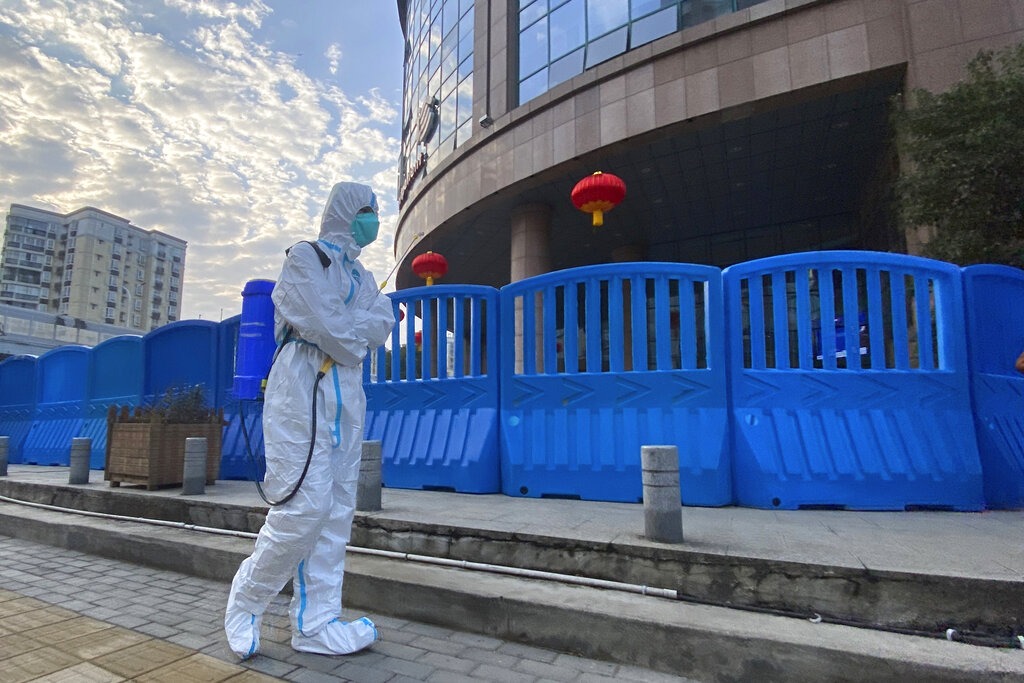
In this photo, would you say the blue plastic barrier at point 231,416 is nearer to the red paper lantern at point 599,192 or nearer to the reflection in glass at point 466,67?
the red paper lantern at point 599,192

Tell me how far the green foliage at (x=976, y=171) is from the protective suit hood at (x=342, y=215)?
795 cm

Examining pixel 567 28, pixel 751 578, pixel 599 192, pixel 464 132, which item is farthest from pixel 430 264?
pixel 751 578

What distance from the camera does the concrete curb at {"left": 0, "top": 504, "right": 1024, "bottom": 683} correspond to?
223 centimetres

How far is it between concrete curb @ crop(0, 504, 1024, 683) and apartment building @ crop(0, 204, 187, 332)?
295 ft

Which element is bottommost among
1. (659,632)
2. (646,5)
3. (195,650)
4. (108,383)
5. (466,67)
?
(195,650)

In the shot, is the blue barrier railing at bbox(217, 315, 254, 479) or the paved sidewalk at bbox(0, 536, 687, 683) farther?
the blue barrier railing at bbox(217, 315, 254, 479)

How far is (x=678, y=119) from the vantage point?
12625mm

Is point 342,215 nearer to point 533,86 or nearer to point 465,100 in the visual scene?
point 533,86

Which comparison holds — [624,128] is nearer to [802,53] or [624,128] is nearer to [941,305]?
[802,53]

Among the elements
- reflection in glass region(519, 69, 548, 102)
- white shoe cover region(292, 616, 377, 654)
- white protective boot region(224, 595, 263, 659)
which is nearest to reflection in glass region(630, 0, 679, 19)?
reflection in glass region(519, 69, 548, 102)

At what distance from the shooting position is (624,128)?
1336cm

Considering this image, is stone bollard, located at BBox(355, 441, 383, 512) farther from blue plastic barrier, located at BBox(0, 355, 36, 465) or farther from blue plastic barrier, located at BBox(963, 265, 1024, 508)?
blue plastic barrier, located at BBox(0, 355, 36, 465)

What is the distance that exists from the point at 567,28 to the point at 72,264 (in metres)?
89.3

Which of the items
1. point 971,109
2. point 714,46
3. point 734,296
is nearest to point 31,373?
point 734,296
